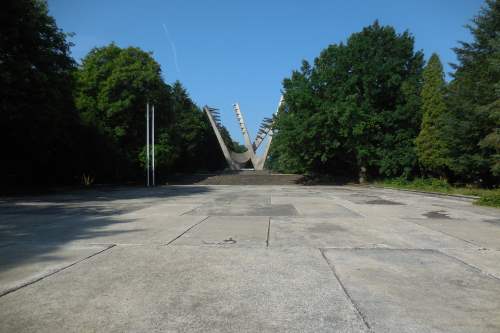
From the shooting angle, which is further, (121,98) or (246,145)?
(246,145)

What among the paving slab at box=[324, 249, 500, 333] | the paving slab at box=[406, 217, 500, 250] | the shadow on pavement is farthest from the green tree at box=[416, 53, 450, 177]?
the shadow on pavement

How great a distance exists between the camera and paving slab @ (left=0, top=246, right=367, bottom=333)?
278cm

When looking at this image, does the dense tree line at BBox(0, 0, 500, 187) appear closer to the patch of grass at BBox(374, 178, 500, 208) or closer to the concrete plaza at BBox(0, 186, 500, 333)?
the patch of grass at BBox(374, 178, 500, 208)

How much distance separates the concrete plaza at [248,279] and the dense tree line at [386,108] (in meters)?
20.0

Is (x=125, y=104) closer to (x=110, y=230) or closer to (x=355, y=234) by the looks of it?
(x=110, y=230)

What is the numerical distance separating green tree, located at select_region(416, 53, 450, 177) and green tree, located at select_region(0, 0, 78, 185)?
24.7 metres

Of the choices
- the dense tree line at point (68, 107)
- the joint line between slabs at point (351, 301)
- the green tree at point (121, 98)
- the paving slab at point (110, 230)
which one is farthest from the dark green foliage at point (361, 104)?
the joint line between slabs at point (351, 301)

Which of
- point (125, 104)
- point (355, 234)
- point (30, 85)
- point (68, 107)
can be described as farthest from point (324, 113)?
point (355, 234)

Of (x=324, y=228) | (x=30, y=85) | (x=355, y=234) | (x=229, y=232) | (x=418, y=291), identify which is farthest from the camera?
(x=30, y=85)

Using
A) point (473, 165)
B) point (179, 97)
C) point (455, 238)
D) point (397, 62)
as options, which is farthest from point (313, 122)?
point (179, 97)

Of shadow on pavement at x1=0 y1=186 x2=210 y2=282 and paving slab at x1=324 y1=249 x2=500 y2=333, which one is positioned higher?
shadow on pavement at x1=0 y1=186 x2=210 y2=282

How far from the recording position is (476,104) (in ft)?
71.1

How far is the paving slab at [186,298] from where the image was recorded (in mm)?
2777

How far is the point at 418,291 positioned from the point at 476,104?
2264 centimetres
